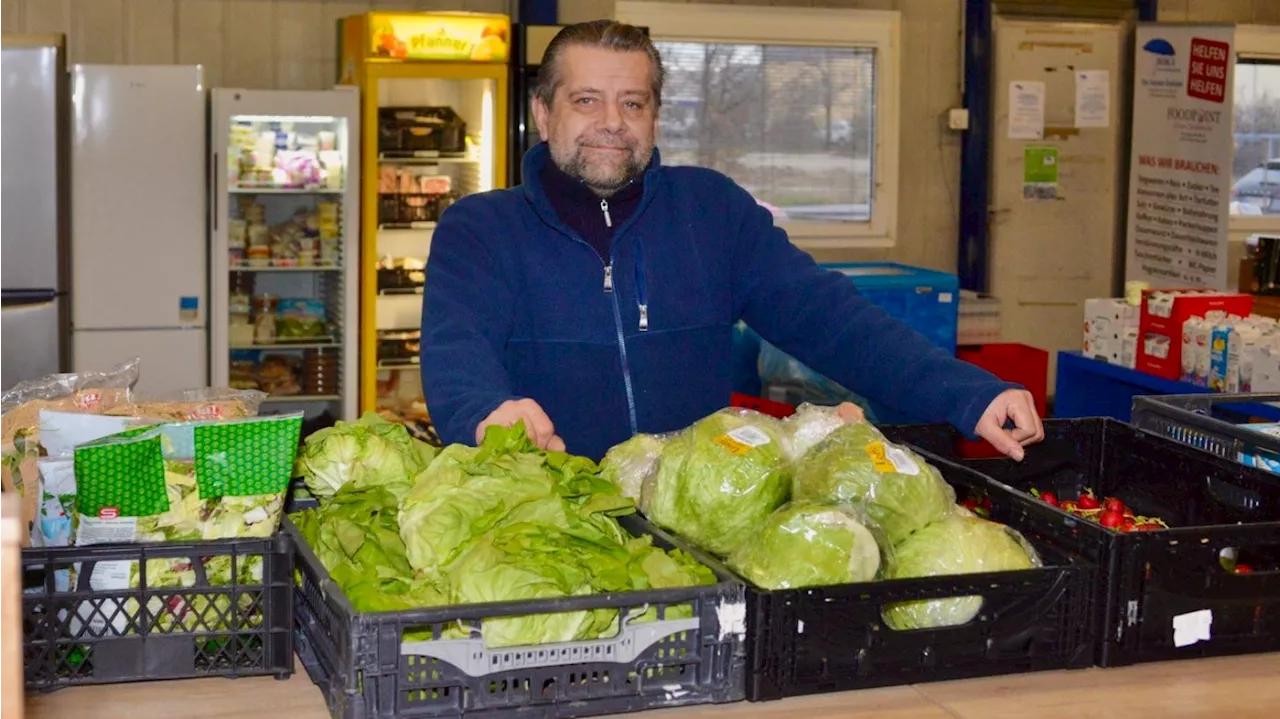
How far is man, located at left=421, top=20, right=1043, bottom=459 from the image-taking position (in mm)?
2992

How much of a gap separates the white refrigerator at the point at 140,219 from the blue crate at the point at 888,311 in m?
2.45

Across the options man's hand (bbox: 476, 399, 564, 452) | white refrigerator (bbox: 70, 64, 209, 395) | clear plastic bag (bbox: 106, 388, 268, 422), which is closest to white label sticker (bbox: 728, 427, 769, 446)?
man's hand (bbox: 476, 399, 564, 452)

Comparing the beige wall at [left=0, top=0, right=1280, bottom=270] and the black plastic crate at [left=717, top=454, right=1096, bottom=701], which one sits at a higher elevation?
the beige wall at [left=0, top=0, right=1280, bottom=270]

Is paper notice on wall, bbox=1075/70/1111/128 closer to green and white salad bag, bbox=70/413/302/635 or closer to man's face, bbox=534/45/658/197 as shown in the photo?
man's face, bbox=534/45/658/197

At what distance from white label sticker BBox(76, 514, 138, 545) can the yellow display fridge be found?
483 centimetres

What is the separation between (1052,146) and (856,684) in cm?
728

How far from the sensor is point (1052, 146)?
8.84 metres

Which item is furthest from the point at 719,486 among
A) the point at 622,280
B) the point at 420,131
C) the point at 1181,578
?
the point at 420,131

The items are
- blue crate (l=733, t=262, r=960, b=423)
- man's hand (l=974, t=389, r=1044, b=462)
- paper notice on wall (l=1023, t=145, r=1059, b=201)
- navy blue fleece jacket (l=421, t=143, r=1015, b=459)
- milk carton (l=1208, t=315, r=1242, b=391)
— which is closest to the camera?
man's hand (l=974, t=389, r=1044, b=462)

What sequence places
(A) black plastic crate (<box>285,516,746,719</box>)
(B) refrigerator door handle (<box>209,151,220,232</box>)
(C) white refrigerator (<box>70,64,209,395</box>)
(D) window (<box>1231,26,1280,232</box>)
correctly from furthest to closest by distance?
(D) window (<box>1231,26,1280,232</box>), (B) refrigerator door handle (<box>209,151,220,232</box>), (C) white refrigerator (<box>70,64,209,395</box>), (A) black plastic crate (<box>285,516,746,719</box>)

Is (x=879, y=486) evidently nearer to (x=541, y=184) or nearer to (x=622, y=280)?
(x=622, y=280)

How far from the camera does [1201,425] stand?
331cm

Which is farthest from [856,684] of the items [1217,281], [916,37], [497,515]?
[916,37]

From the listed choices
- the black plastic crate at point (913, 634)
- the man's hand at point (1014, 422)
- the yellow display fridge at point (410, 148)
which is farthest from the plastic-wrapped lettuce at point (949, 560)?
the yellow display fridge at point (410, 148)
